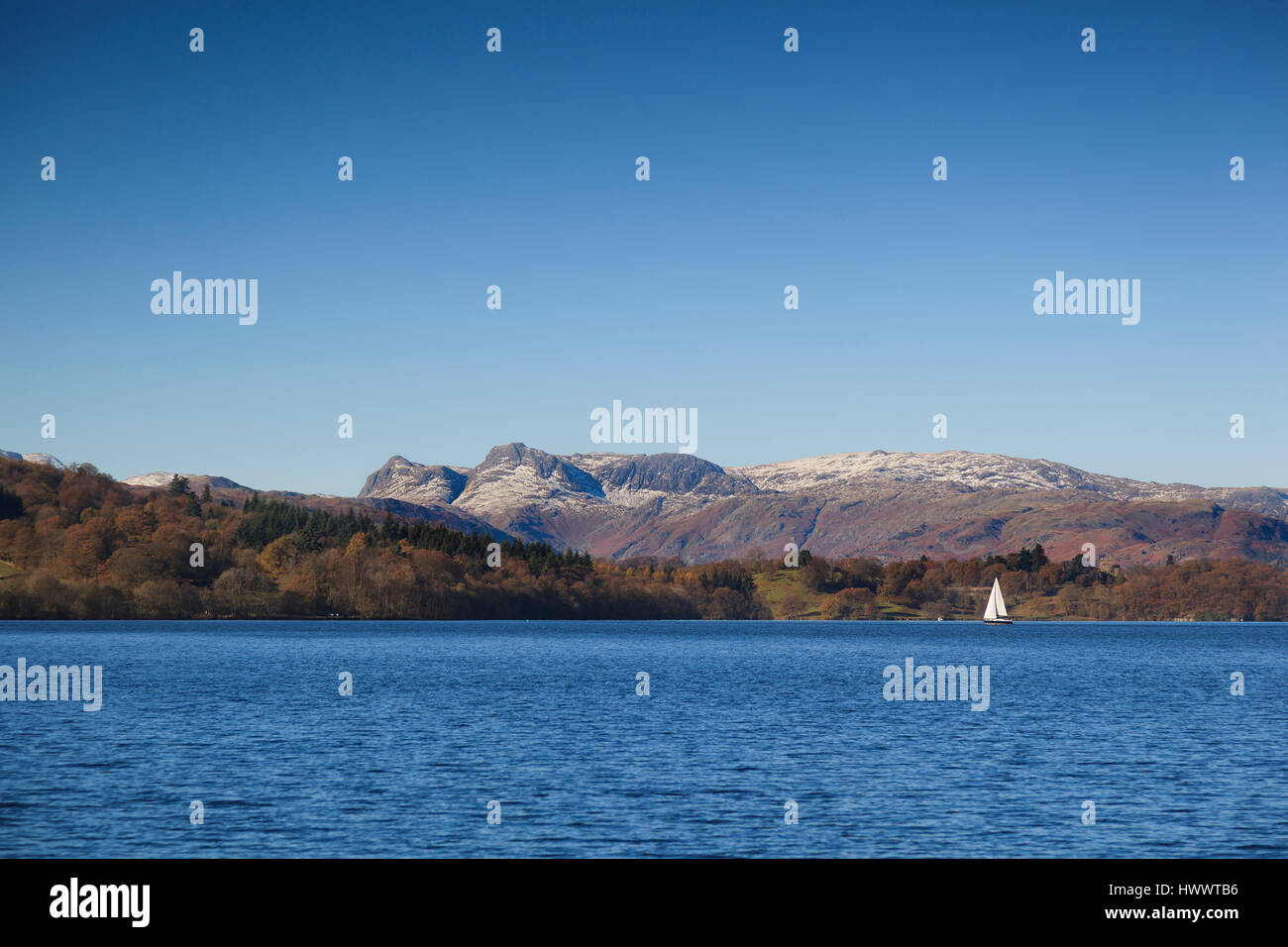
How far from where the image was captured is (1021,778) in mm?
62344

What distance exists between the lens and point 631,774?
62344 millimetres

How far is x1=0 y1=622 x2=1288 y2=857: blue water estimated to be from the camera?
4538 centimetres

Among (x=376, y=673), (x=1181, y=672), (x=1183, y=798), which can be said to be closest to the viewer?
(x=1183, y=798)

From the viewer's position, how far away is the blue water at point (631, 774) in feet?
149

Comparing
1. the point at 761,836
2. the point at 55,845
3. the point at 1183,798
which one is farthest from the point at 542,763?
the point at 1183,798

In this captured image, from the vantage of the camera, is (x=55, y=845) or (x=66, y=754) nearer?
(x=55, y=845)
